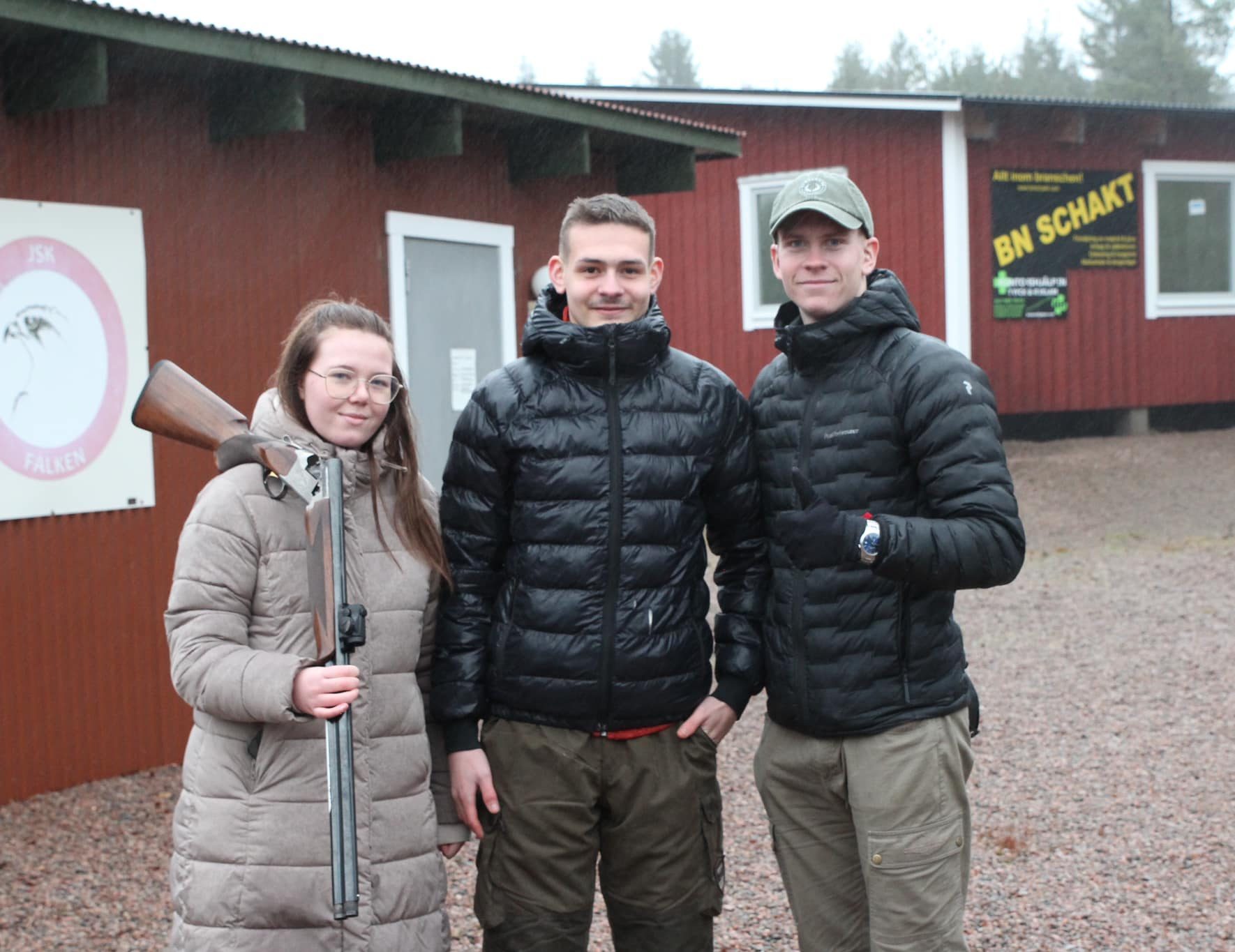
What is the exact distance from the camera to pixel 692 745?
3293mm

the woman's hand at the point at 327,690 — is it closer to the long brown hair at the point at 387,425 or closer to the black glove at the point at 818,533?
the long brown hair at the point at 387,425

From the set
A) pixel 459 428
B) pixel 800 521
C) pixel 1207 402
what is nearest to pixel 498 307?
pixel 459 428

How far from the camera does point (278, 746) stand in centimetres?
295

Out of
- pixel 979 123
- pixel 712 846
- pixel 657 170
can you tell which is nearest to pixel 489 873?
pixel 712 846

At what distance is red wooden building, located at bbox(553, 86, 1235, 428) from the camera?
15.1 meters

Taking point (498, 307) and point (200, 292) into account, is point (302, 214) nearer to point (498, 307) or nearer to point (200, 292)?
Result: point (200, 292)

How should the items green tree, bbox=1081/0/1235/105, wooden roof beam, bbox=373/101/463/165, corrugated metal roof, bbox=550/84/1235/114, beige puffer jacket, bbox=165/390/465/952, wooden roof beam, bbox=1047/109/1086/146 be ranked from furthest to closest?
green tree, bbox=1081/0/1235/105
wooden roof beam, bbox=1047/109/1086/146
corrugated metal roof, bbox=550/84/1235/114
wooden roof beam, bbox=373/101/463/165
beige puffer jacket, bbox=165/390/465/952

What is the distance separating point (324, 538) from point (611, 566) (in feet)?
2.19

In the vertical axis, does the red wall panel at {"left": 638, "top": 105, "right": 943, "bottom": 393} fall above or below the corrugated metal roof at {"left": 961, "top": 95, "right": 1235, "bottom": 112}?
below

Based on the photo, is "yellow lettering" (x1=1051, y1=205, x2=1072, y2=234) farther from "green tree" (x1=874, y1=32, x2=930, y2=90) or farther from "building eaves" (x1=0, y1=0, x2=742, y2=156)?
"green tree" (x1=874, y1=32, x2=930, y2=90)

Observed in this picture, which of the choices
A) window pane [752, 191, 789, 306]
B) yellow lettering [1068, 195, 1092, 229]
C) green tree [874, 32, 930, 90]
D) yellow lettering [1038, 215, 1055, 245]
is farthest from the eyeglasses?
green tree [874, 32, 930, 90]

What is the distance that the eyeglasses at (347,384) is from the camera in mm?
3098

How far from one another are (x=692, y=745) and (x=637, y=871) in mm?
318

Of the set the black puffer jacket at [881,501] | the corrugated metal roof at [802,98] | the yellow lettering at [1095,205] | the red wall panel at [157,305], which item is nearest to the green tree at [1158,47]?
the yellow lettering at [1095,205]
